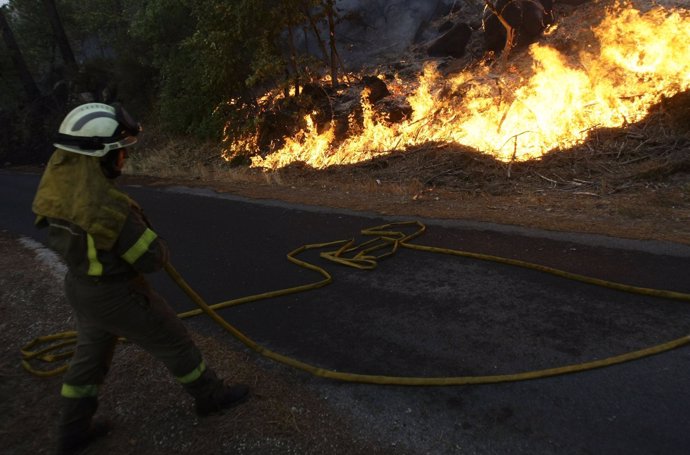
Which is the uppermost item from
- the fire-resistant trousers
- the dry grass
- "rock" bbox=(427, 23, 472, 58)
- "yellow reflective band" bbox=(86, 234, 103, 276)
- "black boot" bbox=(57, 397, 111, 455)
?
"rock" bbox=(427, 23, 472, 58)

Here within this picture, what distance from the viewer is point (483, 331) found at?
11.3 ft

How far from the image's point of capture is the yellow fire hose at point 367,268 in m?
2.85

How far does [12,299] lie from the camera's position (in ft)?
17.0

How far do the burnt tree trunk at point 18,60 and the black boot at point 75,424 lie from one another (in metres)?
31.1

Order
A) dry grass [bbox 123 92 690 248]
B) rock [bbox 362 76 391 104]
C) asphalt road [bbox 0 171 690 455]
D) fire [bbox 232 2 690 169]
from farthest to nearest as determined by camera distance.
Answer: rock [bbox 362 76 391 104]
fire [bbox 232 2 690 169]
dry grass [bbox 123 92 690 248]
asphalt road [bbox 0 171 690 455]

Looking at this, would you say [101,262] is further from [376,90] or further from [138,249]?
[376,90]

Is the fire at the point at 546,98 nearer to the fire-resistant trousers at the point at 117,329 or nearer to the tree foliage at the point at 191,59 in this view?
the tree foliage at the point at 191,59

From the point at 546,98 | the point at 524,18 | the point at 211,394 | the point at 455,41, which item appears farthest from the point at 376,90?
the point at 211,394

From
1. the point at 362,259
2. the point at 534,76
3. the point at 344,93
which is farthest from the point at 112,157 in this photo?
the point at 344,93

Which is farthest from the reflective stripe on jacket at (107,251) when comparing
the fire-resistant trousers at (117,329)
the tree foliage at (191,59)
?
the tree foliage at (191,59)

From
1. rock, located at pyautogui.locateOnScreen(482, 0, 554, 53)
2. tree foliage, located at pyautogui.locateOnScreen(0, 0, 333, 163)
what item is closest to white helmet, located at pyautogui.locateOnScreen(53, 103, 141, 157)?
tree foliage, located at pyautogui.locateOnScreen(0, 0, 333, 163)

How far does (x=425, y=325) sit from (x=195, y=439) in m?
1.85

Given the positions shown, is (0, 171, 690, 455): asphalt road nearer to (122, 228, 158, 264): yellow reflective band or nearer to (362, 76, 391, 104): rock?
(122, 228, 158, 264): yellow reflective band

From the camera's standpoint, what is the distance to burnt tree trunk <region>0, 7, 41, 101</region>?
26000mm
